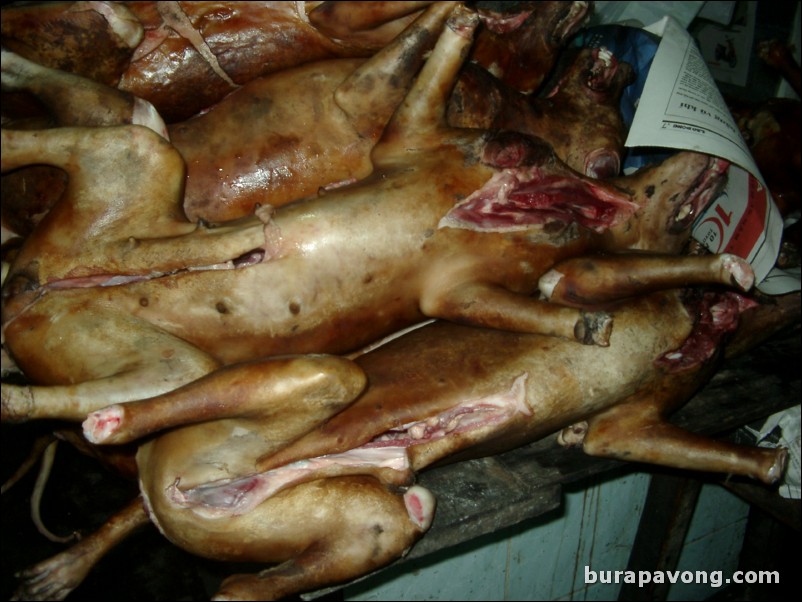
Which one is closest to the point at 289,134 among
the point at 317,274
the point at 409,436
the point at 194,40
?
the point at 194,40

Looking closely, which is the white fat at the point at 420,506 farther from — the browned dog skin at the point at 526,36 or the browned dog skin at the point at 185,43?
the browned dog skin at the point at 526,36

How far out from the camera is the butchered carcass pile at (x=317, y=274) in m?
1.63

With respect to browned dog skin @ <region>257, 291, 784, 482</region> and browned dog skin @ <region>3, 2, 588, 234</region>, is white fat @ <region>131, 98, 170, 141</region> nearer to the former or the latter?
browned dog skin @ <region>3, 2, 588, 234</region>

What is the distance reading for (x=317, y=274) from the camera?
181 centimetres

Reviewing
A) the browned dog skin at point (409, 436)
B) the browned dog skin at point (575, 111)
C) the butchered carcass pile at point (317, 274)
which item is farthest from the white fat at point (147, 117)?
the browned dog skin at point (575, 111)

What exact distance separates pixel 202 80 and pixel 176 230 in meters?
0.52

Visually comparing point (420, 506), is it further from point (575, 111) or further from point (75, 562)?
point (575, 111)

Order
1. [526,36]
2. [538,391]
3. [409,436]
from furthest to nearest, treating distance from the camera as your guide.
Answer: [526,36] → [538,391] → [409,436]

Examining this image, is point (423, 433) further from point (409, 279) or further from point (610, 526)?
point (610, 526)

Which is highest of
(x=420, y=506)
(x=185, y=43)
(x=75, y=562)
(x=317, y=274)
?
(x=185, y=43)

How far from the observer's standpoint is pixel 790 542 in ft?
14.0

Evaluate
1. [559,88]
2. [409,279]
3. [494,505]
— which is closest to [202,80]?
[409,279]

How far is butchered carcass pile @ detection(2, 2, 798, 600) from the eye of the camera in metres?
1.63

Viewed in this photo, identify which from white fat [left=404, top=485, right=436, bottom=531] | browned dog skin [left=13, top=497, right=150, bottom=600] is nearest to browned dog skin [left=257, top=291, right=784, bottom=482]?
white fat [left=404, top=485, right=436, bottom=531]
